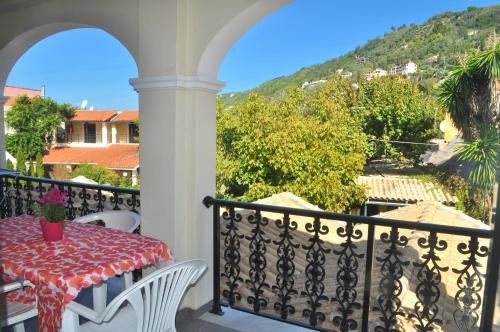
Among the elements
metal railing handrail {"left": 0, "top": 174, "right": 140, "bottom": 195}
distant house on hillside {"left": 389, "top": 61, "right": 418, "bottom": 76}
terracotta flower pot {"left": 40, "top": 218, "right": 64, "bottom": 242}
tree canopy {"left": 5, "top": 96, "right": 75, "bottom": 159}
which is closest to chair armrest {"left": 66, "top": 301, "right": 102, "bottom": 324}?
terracotta flower pot {"left": 40, "top": 218, "right": 64, "bottom": 242}

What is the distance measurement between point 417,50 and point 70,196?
30.2 m

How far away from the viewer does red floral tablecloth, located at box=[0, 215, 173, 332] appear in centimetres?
169

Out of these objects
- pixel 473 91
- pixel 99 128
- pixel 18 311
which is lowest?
pixel 18 311

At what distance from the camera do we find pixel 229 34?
2477mm

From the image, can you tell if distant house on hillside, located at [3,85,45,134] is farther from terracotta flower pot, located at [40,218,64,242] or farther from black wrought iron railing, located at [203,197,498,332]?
black wrought iron railing, located at [203,197,498,332]

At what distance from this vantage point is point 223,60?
8.80 feet

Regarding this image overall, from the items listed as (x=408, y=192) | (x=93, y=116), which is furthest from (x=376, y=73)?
(x=93, y=116)

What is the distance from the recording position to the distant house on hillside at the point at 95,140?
25.5 metres

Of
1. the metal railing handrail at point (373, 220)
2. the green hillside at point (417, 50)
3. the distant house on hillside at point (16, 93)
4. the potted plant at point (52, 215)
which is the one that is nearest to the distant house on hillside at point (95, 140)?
the distant house on hillside at point (16, 93)

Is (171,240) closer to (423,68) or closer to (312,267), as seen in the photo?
(312,267)

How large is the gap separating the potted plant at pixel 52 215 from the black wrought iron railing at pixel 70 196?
37.8 inches

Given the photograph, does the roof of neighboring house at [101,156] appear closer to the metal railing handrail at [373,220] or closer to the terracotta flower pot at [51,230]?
the metal railing handrail at [373,220]

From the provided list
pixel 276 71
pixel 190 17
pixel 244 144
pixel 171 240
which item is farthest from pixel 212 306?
pixel 276 71

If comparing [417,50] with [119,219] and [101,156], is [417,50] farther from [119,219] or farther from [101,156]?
[119,219]
